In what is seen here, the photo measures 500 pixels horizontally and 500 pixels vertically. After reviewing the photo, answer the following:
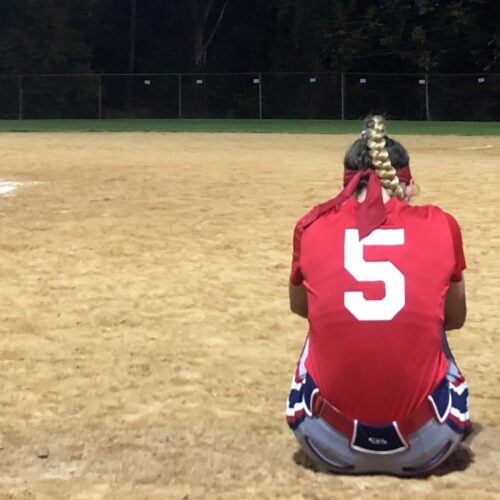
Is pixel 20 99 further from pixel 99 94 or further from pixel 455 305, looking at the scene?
pixel 455 305

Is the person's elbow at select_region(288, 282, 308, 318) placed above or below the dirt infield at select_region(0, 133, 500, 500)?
above

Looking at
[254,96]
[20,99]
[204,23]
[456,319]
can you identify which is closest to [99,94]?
[20,99]

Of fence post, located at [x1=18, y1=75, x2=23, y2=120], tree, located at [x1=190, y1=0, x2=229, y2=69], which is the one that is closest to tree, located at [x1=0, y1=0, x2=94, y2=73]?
fence post, located at [x1=18, y1=75, x2=23, y2=120]

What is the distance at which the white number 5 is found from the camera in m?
3.54

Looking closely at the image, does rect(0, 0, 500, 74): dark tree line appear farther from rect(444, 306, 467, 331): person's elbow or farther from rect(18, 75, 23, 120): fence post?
rect(444, 306, 467, 331): person's elbow

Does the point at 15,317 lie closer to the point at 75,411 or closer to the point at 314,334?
the point at 75,411

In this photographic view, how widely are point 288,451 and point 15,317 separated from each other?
116 inches

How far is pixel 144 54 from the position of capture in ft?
164

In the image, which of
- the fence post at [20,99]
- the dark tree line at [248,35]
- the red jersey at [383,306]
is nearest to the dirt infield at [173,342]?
the red jersey at [383,306]

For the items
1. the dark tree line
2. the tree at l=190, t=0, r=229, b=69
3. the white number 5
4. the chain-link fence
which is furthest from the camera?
the tree at l=190, t=0, r=229, b=69

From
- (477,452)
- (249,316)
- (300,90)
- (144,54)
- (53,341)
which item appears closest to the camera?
(477,452)

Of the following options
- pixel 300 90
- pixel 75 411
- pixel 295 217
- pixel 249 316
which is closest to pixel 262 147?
pixel 295 217

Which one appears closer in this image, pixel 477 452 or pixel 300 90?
pixel 477 452

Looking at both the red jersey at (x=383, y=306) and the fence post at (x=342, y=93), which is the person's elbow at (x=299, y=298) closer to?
the red jersey at (x=383, y=306)
